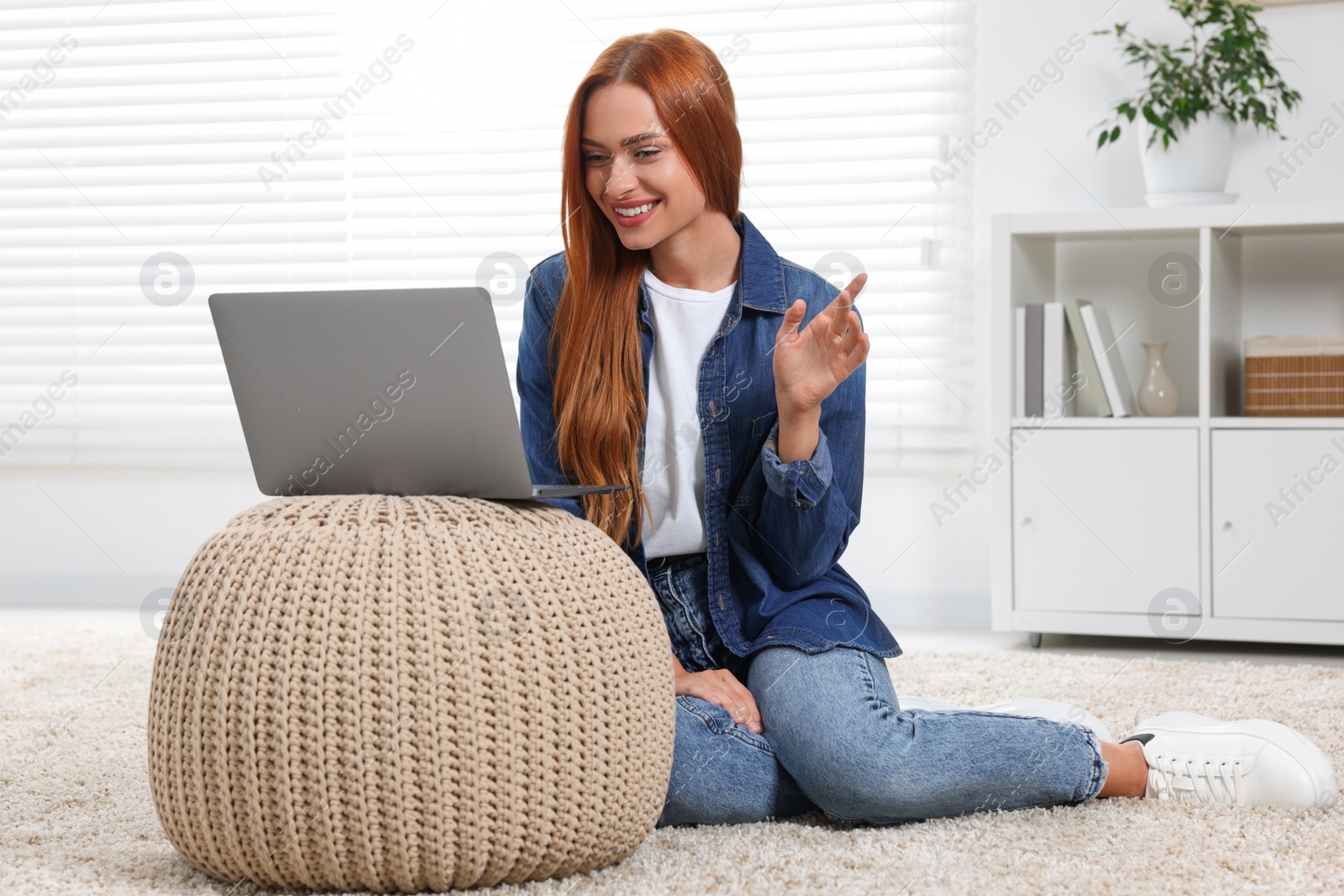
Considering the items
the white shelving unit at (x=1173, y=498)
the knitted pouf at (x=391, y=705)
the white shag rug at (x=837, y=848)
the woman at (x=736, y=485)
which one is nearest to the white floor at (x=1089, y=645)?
the white shelving unit at (x=1173, y=498)

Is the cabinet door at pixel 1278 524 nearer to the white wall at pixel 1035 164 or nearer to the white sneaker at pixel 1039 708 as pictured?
the white wall at pixel 1035 164

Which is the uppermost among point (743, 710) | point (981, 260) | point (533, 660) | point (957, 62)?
point (957, 62)

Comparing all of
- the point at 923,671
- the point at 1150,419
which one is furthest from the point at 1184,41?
the point at 923,671

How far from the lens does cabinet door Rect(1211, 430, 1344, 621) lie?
2.13 metres

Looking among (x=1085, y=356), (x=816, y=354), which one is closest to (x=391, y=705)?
(x=816, y=354)

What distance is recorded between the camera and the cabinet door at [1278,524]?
2135 millimetres

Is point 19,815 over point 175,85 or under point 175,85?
under

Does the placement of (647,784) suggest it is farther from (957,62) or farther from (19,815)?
(957,62)

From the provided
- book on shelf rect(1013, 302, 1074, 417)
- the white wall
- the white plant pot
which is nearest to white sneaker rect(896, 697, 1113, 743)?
book on shelf rect(1013, 302, 1074, 417)

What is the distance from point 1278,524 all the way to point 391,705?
5.73ft

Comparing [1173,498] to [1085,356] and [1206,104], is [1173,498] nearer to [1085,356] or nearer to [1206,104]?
[1085,356]

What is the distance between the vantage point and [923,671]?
2.04 m

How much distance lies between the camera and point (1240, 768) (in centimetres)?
123

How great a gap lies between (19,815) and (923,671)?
51.9 inches
